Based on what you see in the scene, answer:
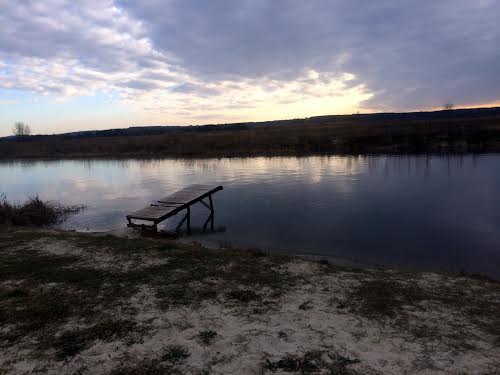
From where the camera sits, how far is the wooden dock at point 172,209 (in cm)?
1759

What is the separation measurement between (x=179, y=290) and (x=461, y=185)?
26.3m

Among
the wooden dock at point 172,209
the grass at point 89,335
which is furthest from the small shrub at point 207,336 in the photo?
the wooden dock at point 172,209

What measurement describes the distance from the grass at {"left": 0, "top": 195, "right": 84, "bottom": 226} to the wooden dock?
5.77 m

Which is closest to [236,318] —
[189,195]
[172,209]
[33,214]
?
[172,209]

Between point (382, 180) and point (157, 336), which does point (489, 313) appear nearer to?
point (157, 336)

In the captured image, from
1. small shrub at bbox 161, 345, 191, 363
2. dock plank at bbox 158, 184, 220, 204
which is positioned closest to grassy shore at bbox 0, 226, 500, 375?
small shrub at bbox 161, 345, 191, 363

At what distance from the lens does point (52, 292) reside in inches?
344

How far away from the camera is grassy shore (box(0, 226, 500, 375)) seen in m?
5.87

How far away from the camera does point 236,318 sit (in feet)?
24.3

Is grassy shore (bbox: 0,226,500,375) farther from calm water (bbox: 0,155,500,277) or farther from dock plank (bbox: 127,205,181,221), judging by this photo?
dock plank (bbox: 127,205,181,221)

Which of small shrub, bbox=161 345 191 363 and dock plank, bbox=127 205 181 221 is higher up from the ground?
dock plank, bbox=127 205 181 221

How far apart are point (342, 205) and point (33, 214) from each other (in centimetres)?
1901

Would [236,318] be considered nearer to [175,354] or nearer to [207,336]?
[207,336]

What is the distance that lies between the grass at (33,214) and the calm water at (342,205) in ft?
4.98
